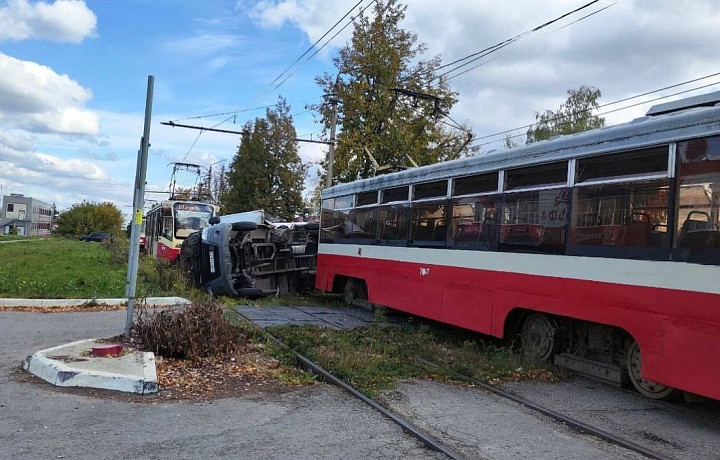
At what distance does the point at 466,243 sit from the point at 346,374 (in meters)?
3.37

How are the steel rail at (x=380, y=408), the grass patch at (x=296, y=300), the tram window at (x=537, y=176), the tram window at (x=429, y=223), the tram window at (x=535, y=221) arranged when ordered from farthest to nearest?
the grass patch at (x=296, y=300), the tram window at (x=429, y=223), the tram window at (x=537, y=176), the tram window at (x=535, y=221), the steel rail at (x=380, y=408)

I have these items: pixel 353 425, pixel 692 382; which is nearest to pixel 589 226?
pixel 692 382

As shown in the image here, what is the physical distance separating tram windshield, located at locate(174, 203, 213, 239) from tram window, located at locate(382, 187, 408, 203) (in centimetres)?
1517

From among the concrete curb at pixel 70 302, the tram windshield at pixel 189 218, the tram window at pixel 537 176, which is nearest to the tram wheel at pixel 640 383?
the tram window at pixel 537 176

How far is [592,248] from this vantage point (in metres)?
7.19

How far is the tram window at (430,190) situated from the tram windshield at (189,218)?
16.5 m

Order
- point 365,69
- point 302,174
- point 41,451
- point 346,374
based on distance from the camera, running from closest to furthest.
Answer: point 41,451
point 346,374
point 365,69
point 302,174

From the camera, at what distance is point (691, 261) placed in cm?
594

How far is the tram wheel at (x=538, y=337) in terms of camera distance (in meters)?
8.14

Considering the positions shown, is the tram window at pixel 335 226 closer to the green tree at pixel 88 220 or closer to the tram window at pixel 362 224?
the tram window at pixel 362 224

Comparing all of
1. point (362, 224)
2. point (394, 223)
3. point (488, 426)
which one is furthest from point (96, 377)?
point (362, 224)

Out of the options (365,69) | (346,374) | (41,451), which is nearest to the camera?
(41,451)

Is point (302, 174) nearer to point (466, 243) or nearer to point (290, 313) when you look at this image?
point (290, 313)

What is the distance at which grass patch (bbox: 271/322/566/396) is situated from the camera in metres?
7.47
